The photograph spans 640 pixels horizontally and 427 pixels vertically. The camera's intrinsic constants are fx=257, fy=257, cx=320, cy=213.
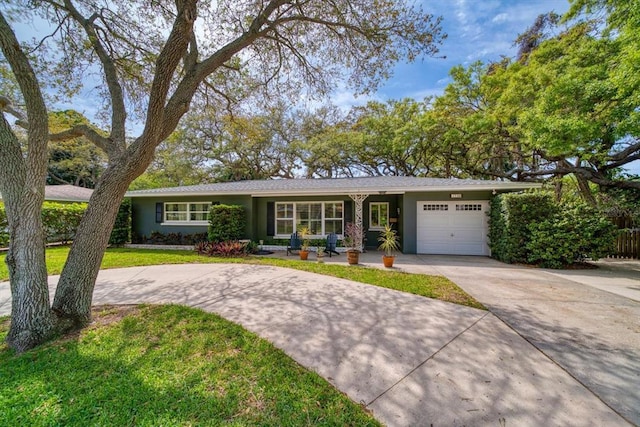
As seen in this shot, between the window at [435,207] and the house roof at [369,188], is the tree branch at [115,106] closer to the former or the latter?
the house roof at [369,188]

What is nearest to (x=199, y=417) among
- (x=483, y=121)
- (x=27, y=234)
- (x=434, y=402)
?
(x=434, y=402)

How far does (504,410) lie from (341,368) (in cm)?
135

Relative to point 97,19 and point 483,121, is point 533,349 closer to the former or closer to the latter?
point 97,19

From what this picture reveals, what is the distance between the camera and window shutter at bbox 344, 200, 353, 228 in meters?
10.9

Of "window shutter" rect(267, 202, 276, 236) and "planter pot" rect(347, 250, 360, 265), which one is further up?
"window shutter" rect(267, 202, 276, 236)

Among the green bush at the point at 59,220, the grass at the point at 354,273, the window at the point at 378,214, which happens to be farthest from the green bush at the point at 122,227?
the window at the point at 378,214

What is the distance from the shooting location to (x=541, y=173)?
13508 mm

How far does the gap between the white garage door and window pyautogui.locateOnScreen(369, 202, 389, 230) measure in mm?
1803

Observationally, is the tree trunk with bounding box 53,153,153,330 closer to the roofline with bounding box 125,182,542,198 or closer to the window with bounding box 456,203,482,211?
the roofline with bounding box 125,182,542,198

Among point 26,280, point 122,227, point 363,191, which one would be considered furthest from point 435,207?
point 122,227

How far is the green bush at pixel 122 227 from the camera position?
37.3 ft

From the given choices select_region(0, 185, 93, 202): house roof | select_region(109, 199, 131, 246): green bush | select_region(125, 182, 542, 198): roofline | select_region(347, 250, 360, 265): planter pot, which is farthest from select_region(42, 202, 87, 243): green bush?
select_region(347, 250, 360, 265): planter pot

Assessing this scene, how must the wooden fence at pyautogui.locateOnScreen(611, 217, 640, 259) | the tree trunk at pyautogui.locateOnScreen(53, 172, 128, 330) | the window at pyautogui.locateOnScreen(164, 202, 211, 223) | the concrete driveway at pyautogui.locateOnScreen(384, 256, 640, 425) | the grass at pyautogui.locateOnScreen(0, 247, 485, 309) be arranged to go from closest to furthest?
1. the concrete driveway at pyautogui.locateOnScreen(384, 256, 640, 425)
2. the tree trunk at pyautogui.locateOnScreen(53, 172, 128, 330)
3. the grass at pyautogui.locateOnScreen(0, 247, 485, 309)
4. the wooden fence at pyautogui.locateOnScreen(611, 217, 640, 259)
5. the window at pyautogui.locateOnScreen(164, 202, 211, 223)

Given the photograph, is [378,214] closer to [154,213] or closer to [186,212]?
[186,212]
